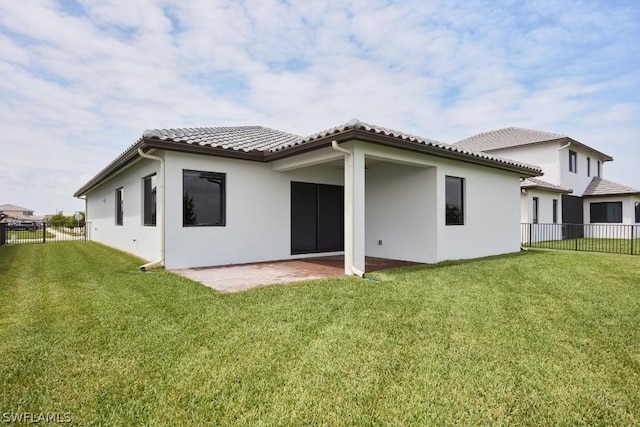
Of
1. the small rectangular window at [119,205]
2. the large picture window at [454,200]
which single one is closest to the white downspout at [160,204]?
the small rectangular window at [119,205]

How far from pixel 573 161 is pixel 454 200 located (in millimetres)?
16081

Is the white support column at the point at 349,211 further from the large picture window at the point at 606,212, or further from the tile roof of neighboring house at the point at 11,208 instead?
the tile roof of neighboring house at the point at 11,208

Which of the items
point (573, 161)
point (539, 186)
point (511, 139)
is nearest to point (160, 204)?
point (539, 186)

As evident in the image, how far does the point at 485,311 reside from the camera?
4.75m

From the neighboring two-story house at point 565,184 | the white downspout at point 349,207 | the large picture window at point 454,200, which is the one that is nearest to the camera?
the white downspout at point 349,207

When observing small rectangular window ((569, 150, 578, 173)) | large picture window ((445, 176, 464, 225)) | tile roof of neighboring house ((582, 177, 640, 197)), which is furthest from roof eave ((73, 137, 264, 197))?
tile roof of neighboring house ((582, 177, 640, 197))

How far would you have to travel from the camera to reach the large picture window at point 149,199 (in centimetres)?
909

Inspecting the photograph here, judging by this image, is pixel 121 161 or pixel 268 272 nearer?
pixel 268 272

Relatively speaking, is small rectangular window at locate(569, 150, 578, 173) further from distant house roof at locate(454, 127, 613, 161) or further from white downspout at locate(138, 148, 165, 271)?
white downspout at locate(138, 148, 165, 271)

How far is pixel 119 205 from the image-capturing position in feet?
43.4

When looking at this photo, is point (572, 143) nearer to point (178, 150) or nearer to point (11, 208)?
point (178, 150)

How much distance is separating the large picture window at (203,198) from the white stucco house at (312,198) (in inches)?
1.0

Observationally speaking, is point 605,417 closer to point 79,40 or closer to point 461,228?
point 461,228

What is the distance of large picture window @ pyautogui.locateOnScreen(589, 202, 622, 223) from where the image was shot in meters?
20.8
